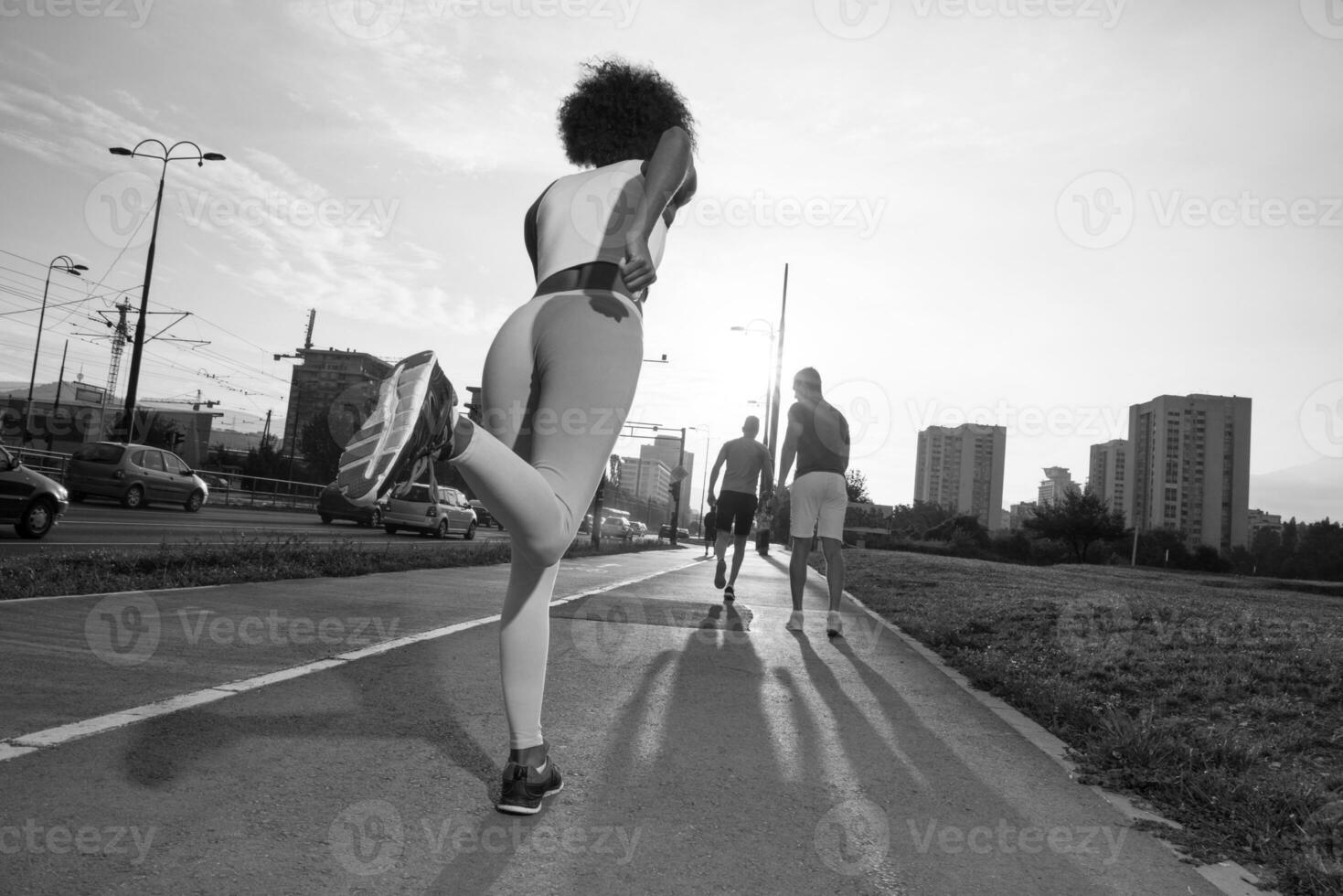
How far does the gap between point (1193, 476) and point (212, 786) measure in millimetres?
116069

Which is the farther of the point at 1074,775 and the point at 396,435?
the point at 1074,775

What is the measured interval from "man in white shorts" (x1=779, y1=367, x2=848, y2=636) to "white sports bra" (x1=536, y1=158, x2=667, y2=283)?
438 cm

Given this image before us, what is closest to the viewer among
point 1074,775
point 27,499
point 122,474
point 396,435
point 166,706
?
point 396,435

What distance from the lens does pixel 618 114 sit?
2.96 meters

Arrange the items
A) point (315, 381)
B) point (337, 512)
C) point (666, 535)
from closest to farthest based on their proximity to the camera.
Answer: point (337, 512)
point (666, 535)
point (315, 381)

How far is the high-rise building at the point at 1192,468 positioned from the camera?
9671cm

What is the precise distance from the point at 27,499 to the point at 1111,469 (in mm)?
127546

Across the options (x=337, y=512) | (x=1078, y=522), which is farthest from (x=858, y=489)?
(x=337, y=512)

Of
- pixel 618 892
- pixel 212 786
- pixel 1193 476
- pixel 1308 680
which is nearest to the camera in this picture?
pixel 618 892

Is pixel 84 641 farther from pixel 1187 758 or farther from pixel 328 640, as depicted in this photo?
pixel 1187 758

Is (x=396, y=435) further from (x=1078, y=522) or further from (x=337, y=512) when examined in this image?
(x=1078, y=522)

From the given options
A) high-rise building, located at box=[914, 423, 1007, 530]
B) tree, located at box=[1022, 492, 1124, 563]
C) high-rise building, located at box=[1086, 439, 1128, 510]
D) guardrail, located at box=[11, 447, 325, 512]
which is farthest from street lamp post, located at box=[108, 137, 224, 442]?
high-rise building, located at box=[914, 423, 1007, 530]

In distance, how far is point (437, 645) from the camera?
14.5 ft

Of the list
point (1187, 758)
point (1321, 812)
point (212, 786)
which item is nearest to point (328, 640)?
point (212, 786)
